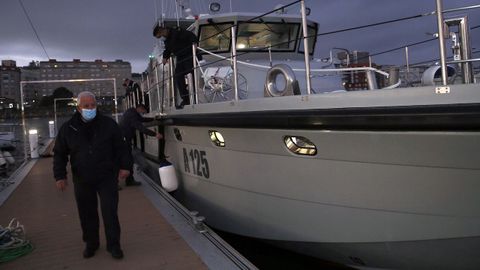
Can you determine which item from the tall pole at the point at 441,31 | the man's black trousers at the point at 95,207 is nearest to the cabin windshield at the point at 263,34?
the man's black trousers at the point at 95,207

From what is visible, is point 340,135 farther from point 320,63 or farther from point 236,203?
point 320,63

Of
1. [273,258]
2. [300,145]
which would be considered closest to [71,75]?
[273,258]

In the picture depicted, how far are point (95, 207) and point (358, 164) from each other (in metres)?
2.23

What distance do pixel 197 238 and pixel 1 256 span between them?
5.54 feet

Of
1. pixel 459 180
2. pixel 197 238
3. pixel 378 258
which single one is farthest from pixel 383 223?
pixel 197 238

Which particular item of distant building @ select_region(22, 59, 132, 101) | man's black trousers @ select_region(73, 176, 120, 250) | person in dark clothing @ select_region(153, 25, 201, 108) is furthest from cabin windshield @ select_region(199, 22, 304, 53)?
distant building @ select_region(22, 59, 132, 101)

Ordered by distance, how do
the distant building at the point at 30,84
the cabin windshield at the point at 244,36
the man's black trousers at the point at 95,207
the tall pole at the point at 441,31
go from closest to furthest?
the tall pole at the point at 441,31
the man's black trousers at the point at 95,207
the cabin windshield at the point at 244,36
the distant building at the point at 30,84

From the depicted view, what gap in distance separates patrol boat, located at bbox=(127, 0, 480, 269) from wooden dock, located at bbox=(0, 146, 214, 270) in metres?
0.87

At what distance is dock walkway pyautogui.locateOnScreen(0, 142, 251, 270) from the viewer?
12.4 feet

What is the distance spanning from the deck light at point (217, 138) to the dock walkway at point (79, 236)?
1.00m

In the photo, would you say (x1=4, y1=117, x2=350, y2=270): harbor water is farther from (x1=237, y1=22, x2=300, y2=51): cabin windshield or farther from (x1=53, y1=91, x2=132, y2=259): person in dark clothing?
(x1=237, y1=22, x2=300, y2=51): cabin windshield

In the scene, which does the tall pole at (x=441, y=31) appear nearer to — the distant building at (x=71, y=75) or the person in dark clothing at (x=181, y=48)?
the person in dark clothing at (x=181, y=48)

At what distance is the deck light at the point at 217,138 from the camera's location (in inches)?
188

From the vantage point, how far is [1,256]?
154 inches
